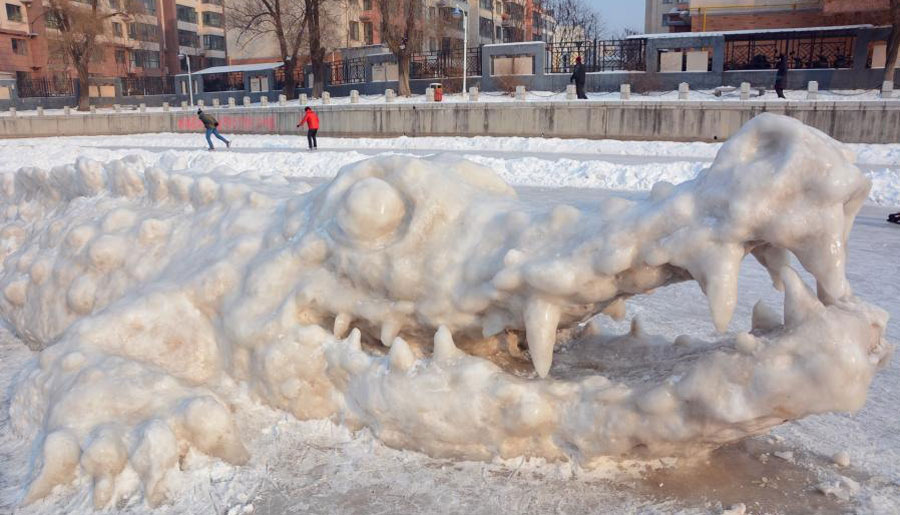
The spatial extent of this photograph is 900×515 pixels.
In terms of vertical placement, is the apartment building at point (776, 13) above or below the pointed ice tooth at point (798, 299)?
above

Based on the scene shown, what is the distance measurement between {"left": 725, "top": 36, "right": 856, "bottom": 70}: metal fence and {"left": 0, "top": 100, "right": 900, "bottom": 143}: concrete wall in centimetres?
1411

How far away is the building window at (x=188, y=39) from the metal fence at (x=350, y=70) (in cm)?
3188

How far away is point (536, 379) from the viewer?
2830mm

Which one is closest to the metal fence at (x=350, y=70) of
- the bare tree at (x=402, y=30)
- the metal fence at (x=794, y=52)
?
the bare tree at (x=402, y=30)

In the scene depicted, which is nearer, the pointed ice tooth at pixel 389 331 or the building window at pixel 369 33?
the pointed ice tooth at pixel 389 331

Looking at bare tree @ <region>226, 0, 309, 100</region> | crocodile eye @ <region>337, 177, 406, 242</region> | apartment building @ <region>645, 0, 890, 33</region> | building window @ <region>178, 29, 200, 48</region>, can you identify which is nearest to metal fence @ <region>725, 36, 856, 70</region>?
apartment building @ <region>645, 0, 890, 33</region>

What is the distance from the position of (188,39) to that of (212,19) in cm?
403

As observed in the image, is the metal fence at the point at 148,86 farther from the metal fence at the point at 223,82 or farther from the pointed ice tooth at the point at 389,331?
the pointed ice tooth at the point at 389,331

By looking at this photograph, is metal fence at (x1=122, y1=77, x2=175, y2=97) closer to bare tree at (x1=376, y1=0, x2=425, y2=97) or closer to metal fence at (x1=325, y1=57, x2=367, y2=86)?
metal fence at (x1=325, y1=57, x2=367, y2=86)

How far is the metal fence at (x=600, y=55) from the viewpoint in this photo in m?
34.1

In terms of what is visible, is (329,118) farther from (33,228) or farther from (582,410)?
(582,410)

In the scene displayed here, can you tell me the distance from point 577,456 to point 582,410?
203 millimetres

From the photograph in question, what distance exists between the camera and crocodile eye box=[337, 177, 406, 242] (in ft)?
9.43

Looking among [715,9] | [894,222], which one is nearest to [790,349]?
[894,222]
